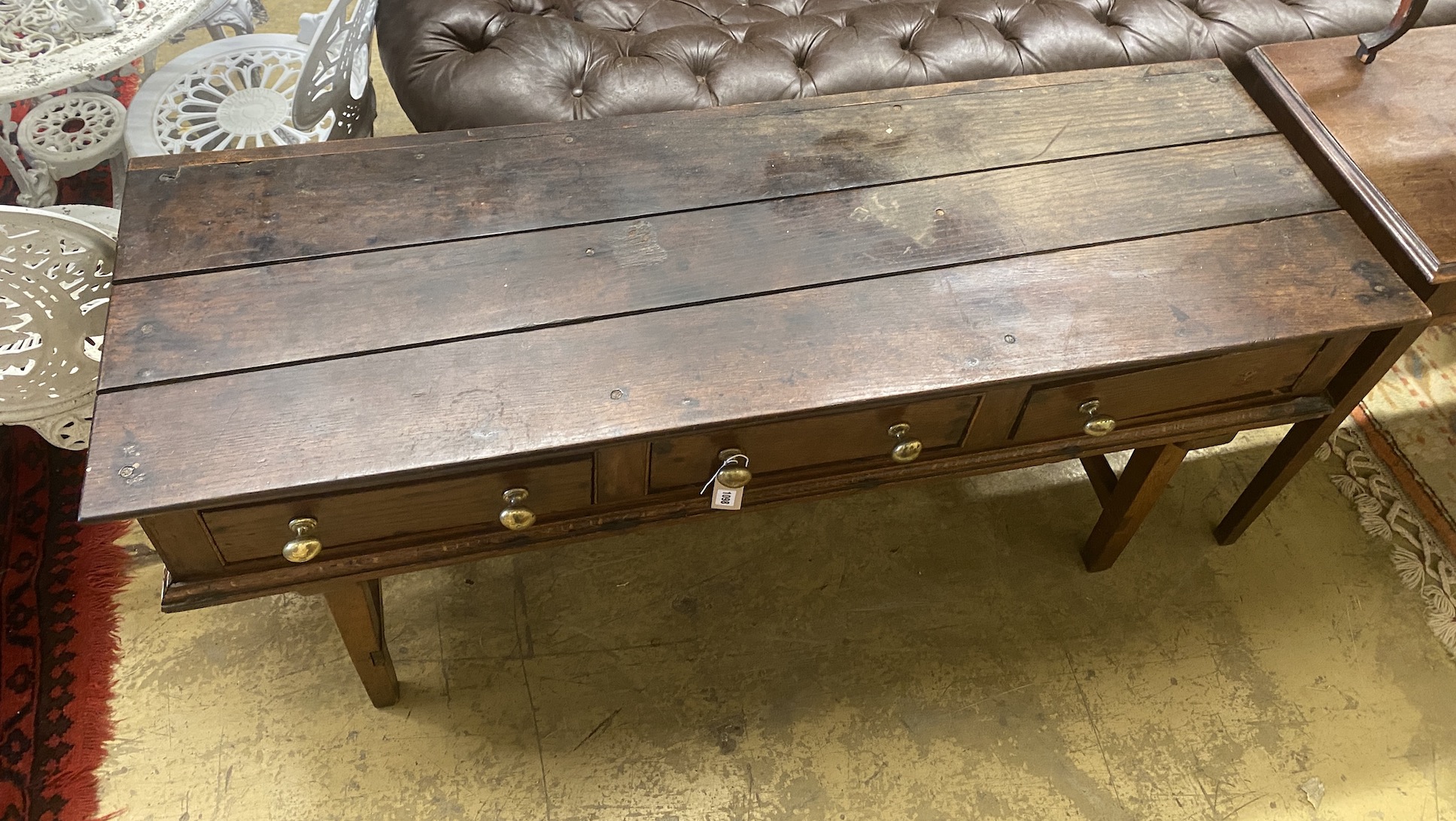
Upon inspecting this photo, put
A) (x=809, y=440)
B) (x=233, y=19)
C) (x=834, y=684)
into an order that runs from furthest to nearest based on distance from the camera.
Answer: (x=233, y=19)
(x=834, y=684)
(x=809, y=440)

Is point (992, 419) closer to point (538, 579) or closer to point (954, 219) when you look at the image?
point (954, 219)

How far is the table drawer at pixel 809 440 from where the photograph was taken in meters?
1.12

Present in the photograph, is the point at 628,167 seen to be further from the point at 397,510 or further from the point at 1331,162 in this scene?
the point at 1331,162

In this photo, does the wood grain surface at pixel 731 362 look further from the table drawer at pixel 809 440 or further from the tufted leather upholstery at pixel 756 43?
the tufted leather upholstery at pixel 756 43

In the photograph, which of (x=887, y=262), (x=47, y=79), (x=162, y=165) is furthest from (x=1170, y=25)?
(x=47, y=79)

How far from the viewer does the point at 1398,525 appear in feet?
5.82

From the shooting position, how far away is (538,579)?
161cm

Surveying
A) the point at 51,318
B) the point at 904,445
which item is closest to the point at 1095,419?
the point at 904,445

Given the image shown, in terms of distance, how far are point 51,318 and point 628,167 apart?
764 mm

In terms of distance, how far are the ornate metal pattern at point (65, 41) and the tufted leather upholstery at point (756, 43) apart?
323 millimetres

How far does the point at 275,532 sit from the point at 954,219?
875 millimetres

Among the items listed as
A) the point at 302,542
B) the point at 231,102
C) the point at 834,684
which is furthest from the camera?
the point at 231,102

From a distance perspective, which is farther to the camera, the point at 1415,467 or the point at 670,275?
the point at 1415,467

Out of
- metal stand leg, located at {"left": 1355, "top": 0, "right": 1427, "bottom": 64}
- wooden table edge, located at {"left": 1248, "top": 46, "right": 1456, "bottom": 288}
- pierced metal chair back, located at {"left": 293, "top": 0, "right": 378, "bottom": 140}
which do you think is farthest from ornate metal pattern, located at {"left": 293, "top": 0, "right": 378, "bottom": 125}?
metal stand leg, located at {"left": 1355, "top": 0, "right": 1427, "bottom": 64}
